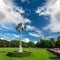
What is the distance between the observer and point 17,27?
166ft

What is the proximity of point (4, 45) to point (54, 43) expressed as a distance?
4328 centimetres

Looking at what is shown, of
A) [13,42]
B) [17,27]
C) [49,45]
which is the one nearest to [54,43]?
[49,45]

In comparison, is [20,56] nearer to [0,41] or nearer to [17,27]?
[17,27]

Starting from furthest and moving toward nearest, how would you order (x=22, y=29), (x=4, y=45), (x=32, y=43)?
(x=32, y=43)
(x=4, y=45)
(x=22, y=29)

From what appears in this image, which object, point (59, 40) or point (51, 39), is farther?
point (51, 39)

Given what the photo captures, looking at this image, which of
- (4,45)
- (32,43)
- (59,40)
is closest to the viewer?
(59,40)

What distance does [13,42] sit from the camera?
164 metres

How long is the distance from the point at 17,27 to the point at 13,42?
11435 cm

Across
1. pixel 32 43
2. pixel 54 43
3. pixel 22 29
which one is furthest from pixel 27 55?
pixel 32 43

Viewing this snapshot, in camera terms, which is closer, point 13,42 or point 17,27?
point 17,27

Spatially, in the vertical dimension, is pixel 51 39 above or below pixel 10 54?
above

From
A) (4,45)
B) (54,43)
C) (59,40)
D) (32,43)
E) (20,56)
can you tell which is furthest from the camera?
(32,43)

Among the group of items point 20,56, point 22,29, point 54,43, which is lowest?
point 20,56

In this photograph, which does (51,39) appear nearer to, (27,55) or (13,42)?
(13,42)
